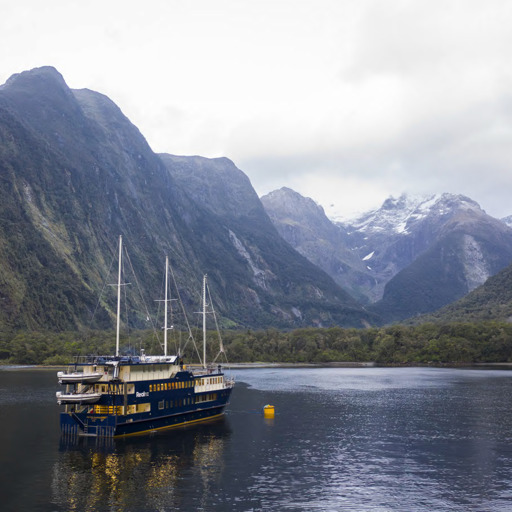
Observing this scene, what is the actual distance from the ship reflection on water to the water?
15cm

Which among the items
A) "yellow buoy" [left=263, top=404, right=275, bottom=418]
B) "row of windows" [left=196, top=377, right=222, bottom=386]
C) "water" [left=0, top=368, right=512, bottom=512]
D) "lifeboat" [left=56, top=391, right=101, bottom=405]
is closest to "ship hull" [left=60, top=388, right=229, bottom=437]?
"water" [left=0, top=368, right=512, bottom=512]

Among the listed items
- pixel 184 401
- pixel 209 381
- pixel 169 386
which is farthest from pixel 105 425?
pixel 209 381

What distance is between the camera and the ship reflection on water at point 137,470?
70.8m

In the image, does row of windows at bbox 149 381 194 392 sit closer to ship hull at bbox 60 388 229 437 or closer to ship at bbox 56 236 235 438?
ship at bbox 56 236 235 438

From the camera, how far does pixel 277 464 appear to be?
8762cm

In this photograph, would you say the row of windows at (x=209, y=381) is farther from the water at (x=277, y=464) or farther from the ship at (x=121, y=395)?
the water at (x=277, y=464)

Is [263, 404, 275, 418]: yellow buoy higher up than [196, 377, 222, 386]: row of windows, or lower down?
lower down

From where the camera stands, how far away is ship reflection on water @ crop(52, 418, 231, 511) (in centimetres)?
7075

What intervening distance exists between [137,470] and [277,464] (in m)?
20.0

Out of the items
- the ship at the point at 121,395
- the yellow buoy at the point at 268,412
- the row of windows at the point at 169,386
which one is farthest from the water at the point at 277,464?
the row of windows at the point at 169,386

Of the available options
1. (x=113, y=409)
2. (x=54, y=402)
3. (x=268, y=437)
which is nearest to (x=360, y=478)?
(x=268, y=437)

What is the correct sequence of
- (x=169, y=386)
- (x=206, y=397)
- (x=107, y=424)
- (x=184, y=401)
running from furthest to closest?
(x=206, y=397) → (x=184, y=401) → (x=169, y=386) → (x=107, y=424)

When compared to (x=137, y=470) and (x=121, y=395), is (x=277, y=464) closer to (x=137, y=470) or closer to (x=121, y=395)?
(x=137, y=470)

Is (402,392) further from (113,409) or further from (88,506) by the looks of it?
(88,506)
